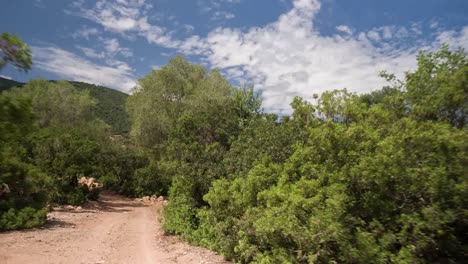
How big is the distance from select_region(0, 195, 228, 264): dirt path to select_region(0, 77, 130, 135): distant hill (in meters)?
41.5

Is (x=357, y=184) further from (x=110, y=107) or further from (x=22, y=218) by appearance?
(x=110, y=107)

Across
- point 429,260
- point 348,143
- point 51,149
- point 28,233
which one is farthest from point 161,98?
point 429,260

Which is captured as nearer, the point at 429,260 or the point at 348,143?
the point at 429,260

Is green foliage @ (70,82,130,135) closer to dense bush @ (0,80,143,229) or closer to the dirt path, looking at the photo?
dense bush @ (0,80,143,229)

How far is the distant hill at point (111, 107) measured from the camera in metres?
61.6

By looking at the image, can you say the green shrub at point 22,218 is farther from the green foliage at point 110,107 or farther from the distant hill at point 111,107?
the green foliage at point 110,107

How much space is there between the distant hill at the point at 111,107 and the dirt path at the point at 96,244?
41518 mm

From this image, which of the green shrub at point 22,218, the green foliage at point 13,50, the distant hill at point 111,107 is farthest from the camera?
the distant hill at point 111,107

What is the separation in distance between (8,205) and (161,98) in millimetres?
14866

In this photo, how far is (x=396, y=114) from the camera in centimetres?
930

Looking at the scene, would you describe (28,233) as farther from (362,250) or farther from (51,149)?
(362,250)

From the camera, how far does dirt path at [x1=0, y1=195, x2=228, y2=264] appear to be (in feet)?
30.5


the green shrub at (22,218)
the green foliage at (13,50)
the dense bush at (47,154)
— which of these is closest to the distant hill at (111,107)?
the dense bush at (47,154)

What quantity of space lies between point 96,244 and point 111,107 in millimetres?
62856
